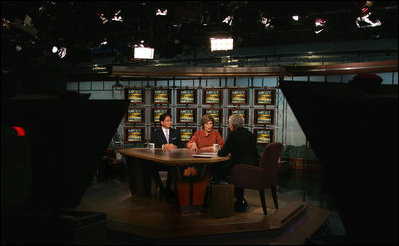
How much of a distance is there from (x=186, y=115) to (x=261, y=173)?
3.58 metres

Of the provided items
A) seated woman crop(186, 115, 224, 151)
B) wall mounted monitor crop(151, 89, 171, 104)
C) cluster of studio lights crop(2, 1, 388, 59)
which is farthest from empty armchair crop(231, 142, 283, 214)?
wall mounted monitor crop(151, 89, 171, 104)

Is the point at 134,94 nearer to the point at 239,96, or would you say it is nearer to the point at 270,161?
the point at 239,96

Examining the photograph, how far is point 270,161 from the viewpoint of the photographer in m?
5.05

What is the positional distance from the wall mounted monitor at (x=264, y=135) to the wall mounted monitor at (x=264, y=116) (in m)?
0.18

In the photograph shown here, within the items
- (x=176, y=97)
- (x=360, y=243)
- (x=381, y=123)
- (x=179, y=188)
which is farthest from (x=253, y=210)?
(x=176, y=97)

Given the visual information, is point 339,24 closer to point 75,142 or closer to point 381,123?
point 381,123

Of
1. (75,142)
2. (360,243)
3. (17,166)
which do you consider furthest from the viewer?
(75,142)

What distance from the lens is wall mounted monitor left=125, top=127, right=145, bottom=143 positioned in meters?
8.27

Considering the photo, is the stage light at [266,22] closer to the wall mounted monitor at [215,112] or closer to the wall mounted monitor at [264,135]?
the wall mounted monitor at [215,112]

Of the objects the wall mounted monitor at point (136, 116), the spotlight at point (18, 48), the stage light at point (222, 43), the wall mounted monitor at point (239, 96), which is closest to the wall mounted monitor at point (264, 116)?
the wall mounted monitor at point (239, 96)

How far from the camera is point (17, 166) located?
278 cm

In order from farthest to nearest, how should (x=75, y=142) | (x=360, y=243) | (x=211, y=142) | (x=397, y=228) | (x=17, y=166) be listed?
(x=211, y=142) < (x=75, y=142) < (x=17, y=166) < (x=360, y=243) < (x=397, y=228)

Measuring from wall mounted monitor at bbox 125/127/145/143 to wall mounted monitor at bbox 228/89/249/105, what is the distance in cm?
217

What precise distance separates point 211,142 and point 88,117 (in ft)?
11.2
